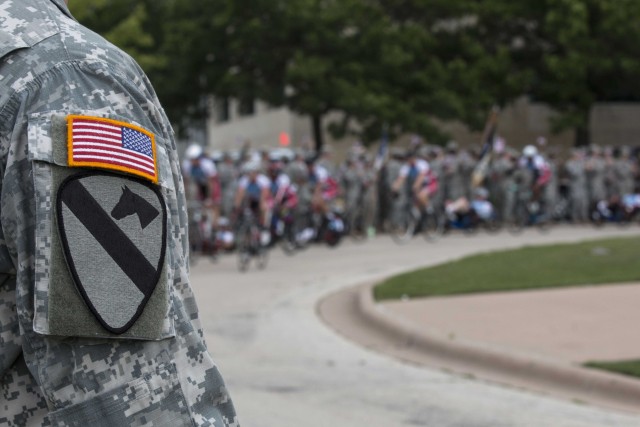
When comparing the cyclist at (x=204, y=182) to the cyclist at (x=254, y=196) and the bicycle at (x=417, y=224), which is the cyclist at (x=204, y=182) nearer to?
the cyclist at (x=254, y=196)

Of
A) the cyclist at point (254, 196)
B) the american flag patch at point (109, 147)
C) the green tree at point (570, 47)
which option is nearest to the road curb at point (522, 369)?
the american flag patch at point (109, 147)

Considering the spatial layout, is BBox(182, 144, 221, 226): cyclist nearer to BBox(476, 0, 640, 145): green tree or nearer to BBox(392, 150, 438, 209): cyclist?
BBox(392, 150, 438, 209): cyclist

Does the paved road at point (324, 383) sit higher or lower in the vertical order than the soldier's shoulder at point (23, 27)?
lower

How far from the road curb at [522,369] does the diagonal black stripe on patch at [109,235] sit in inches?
241

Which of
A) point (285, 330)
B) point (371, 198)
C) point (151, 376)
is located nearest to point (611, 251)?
point (285, 330)

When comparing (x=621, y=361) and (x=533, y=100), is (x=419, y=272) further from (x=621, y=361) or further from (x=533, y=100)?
(x=533, y=100)

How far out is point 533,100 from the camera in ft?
140

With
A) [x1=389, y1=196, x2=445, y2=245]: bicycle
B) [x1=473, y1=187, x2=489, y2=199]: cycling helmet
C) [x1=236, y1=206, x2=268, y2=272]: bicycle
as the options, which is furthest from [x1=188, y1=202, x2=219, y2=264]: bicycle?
[x1=473, y1=187, x2=489, y2=199]: cycling helmet

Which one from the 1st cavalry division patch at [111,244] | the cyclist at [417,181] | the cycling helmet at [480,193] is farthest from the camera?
the cycling helmet at [480,193]

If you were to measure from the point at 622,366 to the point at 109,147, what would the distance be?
268 inches

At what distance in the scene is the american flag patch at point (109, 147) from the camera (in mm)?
1834

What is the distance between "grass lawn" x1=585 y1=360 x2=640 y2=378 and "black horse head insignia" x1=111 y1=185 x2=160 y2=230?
21.3 ft

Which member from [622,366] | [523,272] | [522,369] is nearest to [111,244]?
[622,366]

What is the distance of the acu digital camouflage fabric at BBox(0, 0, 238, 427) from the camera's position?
1.81 metres
